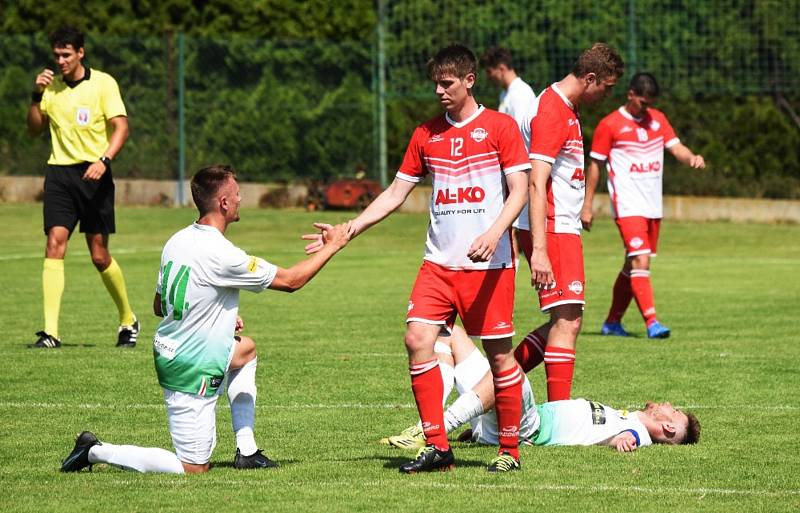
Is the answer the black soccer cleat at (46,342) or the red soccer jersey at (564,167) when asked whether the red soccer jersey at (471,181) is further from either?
the black soccer cleat at (46,342)

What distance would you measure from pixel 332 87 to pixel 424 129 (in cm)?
2320

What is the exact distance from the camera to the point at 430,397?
7.57m

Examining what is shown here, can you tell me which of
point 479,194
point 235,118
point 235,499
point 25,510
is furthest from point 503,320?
point 235,118

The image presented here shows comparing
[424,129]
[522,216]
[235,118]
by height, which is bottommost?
[235,118]

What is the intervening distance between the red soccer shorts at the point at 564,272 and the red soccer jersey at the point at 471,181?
1.31 meters

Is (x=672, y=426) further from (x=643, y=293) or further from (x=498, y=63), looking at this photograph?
(x=498, y=63)

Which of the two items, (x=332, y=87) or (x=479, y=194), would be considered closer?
(x=479, y=194)

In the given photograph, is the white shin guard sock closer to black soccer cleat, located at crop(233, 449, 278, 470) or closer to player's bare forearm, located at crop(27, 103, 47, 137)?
black soccer cleat, located at crop(233, 449, 278, 470)

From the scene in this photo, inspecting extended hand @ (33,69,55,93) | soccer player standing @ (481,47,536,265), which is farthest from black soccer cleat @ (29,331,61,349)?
soccer player standing @ (481,47,536,265)

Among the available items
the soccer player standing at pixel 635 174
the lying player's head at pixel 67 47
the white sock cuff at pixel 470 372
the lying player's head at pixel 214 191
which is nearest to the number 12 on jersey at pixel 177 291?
the lying player's head at pixel 214 191

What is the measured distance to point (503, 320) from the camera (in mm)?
7535

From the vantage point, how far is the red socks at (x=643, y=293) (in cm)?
1334

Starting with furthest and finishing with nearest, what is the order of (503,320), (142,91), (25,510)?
(142,91) → (503,320) → (25,510)

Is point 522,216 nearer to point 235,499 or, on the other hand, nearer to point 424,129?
point 424,129
